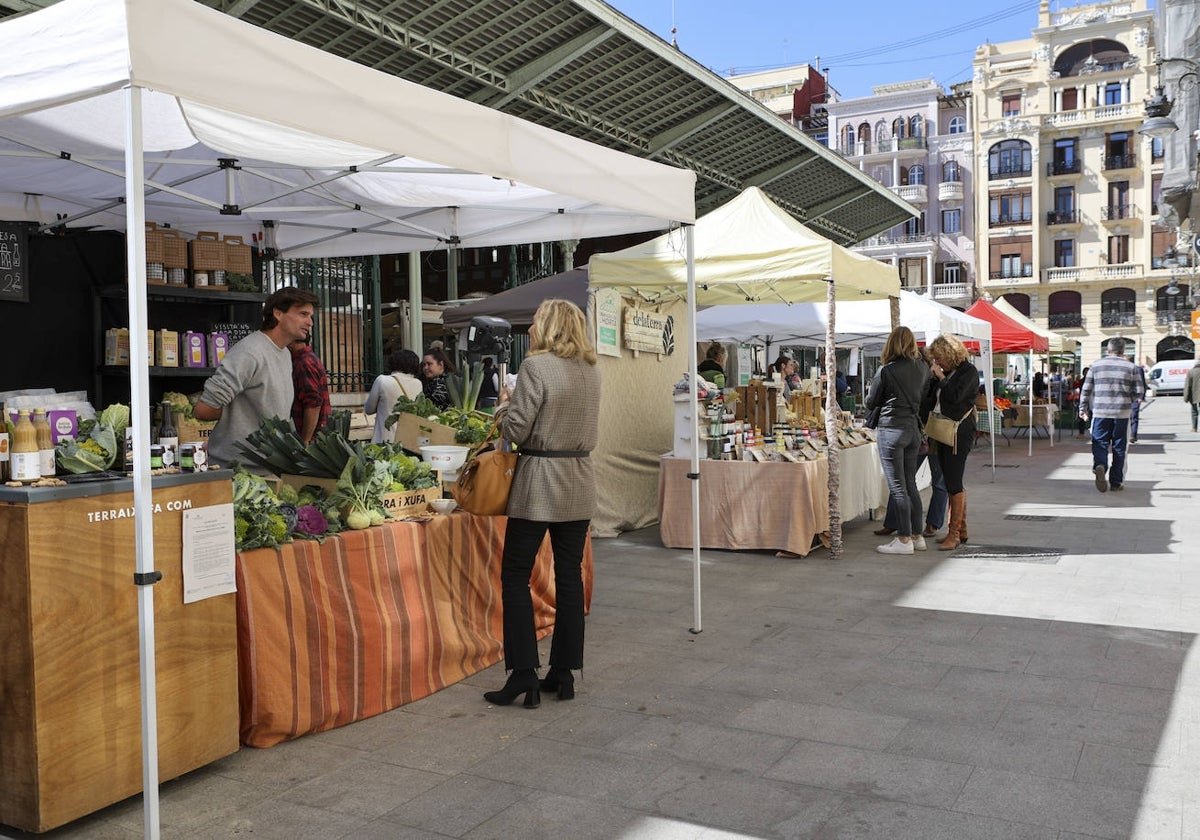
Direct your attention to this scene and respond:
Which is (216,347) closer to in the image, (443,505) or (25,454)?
(443,505)

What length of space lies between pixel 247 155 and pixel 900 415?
5083mm

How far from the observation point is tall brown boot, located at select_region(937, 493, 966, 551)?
8.02 m

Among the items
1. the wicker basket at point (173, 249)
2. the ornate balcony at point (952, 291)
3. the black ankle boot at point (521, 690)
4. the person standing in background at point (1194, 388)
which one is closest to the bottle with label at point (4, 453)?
the black ankle boot at point (521, 690)

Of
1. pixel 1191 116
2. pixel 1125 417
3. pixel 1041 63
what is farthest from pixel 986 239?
pixel 1125 417

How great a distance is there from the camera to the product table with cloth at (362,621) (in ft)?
12.3

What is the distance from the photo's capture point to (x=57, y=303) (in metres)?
6.80

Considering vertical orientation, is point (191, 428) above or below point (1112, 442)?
above

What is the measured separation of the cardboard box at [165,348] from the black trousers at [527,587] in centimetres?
385

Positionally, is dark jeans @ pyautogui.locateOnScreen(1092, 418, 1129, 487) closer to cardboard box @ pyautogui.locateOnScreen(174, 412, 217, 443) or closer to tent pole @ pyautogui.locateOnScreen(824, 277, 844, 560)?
tent pole @ pyautogui.locateOnScreen(824, 277, 844, 560)

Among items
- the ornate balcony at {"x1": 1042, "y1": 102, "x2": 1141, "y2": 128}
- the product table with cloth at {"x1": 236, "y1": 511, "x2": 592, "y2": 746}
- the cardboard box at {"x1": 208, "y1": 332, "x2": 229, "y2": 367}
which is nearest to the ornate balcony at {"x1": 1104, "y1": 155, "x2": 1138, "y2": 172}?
the ornate balcony at {"x1": 1042, "y1": 102, "x2": 1141, "y2": 128}

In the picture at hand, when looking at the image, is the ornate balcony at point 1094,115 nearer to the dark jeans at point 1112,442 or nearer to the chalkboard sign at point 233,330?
the dark jeans at point 1112,442

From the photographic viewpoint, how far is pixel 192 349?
7238mm

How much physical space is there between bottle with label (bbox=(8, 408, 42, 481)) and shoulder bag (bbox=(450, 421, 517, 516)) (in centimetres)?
161

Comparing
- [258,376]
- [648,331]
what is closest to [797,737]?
[258,376]
